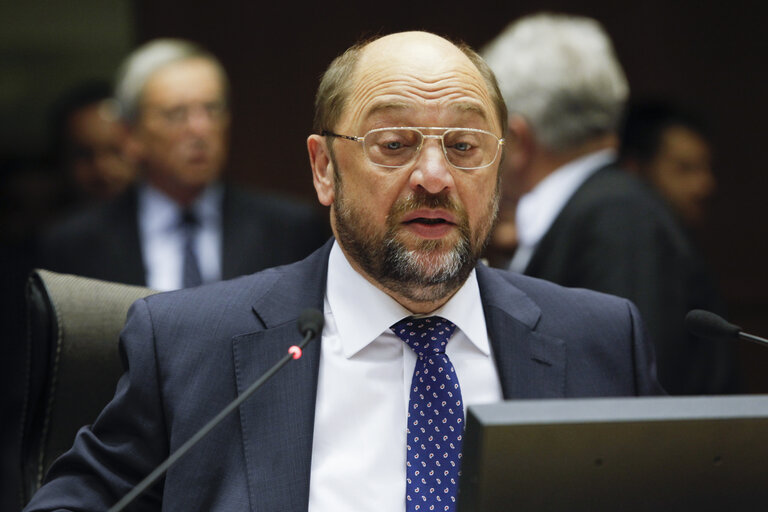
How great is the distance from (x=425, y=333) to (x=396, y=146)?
1.13 ft

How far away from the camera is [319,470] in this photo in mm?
1931

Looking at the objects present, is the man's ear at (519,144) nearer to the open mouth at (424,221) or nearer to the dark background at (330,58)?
the open mouth at (424,221)

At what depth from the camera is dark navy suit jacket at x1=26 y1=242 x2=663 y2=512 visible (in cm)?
188

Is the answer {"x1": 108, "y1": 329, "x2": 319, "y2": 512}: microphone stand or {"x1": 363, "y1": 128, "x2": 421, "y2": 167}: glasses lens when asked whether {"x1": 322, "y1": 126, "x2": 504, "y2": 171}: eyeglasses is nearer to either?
{"x1": 363, "y1": 128, "x2": 421, "y2": 167}: glasses lens

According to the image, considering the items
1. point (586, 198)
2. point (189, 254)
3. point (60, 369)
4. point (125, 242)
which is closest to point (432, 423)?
point (60, 369)

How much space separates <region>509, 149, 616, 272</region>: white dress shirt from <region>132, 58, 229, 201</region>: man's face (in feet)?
3.62

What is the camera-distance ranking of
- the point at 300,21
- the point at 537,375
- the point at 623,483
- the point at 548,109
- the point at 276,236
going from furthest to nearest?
1. the point at 300,21
2. the point at 276,236
3. the point at 548,109
4. the point at 537,375
5. the point at 623,483

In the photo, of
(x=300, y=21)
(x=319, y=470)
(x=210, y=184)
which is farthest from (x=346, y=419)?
(x=300, y=21)

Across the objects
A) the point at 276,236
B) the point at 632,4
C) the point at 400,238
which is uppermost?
the point at 632,4

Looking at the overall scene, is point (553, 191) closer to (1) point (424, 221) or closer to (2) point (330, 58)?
(1) point (424, 221)

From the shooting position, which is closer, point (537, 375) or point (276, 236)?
point (537, 375)

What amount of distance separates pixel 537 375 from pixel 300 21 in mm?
3014

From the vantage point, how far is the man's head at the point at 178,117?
3.69 m

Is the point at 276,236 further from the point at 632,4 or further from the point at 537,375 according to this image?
the point at 632,4
